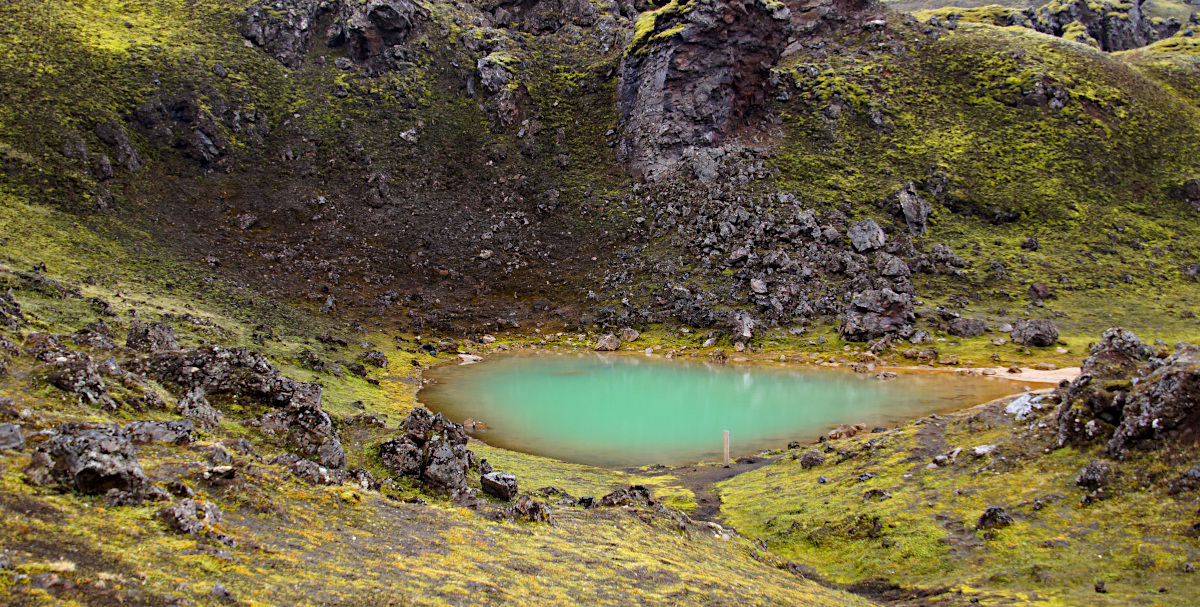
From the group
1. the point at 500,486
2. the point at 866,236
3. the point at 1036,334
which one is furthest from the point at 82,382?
the point at 866,236

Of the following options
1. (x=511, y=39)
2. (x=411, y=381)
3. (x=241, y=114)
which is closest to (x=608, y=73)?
(x=511, y=39)

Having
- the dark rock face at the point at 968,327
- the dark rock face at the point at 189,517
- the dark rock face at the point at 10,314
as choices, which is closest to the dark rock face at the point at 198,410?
the dark rock face at the point at 10,314

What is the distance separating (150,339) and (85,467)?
22678 mm

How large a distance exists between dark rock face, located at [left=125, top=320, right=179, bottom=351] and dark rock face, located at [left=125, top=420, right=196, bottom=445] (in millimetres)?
16227

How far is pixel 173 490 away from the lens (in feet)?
38.0

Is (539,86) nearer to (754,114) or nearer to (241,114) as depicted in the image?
(754,114)

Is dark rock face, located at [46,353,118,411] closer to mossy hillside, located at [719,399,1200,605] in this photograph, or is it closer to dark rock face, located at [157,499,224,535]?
dark rock face, located at [157,499,224,535]

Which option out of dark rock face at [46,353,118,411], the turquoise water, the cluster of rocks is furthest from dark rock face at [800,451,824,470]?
dark rock face at [46,353,118,411]

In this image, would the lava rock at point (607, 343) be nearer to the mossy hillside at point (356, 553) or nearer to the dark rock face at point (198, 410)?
the mossy hillside at point (356, 553)

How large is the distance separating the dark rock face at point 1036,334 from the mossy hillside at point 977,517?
33520 millimetres

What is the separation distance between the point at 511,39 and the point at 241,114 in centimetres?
4319

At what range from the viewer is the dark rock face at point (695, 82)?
273 ft

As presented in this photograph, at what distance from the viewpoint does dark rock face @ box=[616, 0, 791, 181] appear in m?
83.1

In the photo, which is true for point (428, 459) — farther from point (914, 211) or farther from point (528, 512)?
point (914, 211)
